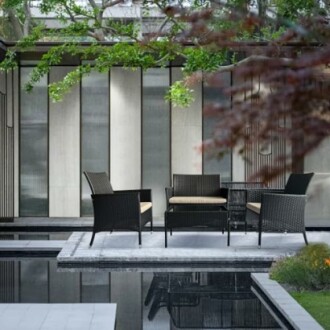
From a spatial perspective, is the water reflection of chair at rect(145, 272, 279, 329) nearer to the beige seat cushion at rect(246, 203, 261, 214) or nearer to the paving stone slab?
the paving stone slab

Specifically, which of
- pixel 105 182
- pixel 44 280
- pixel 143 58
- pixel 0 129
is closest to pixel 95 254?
pixel 44 280

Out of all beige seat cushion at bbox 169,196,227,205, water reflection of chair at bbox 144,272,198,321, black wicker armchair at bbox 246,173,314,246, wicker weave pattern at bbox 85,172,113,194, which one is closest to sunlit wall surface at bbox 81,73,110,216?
wicker weave pattern at bbox 85,172,113,194

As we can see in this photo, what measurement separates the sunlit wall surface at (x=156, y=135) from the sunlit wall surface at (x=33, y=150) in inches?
77.9

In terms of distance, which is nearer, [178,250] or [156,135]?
[178,250]

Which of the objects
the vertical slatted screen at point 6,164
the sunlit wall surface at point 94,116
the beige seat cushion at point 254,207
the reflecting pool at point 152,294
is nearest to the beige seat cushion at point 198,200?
the beige seat cushion at point 254,207

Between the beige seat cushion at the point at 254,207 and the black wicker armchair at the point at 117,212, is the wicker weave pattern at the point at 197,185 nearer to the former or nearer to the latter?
the beige seat cushion at the point at 254,207

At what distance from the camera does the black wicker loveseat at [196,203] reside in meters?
10.2

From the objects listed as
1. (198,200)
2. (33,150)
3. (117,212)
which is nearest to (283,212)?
(198,200)

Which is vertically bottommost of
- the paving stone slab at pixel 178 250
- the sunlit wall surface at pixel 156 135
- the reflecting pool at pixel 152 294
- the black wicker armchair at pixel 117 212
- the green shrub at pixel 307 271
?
the reflecting pool at pixel 152 294

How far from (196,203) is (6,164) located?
482cm

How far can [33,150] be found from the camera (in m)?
15.5

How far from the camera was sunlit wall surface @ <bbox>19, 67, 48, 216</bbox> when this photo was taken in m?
15.5

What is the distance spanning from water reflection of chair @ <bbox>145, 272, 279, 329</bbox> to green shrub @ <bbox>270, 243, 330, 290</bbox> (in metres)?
0.38

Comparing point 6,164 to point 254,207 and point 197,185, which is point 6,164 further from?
point 254,207
